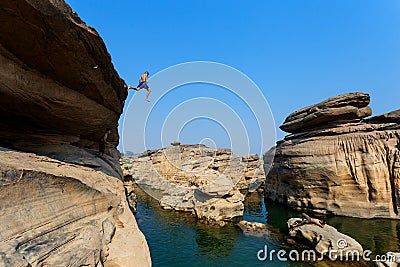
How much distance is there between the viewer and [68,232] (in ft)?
17.2

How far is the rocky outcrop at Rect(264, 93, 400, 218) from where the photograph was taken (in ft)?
Result: 73.4

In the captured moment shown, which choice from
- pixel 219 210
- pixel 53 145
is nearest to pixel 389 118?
pixel 219 210

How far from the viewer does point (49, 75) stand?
6891mm

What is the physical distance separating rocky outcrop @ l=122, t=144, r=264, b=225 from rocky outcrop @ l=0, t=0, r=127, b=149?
16.6m

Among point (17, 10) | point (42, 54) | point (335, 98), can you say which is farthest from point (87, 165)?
point (335, 98)

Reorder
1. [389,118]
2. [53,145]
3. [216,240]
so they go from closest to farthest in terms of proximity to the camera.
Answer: [53,145] < [216,240] < [389,118]

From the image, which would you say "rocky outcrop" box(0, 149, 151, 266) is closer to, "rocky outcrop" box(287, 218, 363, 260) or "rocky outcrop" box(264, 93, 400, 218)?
"rocky outcrop" box(287, 218, 363, 260)

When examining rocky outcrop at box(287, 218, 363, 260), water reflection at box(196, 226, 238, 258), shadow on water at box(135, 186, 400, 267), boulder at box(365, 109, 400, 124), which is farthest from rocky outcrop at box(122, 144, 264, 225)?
boulder at box(365, 109, 400, 124)

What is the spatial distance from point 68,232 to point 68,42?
15.1 ft

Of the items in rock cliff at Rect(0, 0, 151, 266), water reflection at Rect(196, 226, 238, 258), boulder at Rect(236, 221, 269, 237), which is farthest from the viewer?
boulder at Rect(236, 221, 269, 237)

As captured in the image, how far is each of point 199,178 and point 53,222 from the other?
83.2ft

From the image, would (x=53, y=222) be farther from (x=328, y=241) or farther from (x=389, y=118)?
(x=389, y=118)

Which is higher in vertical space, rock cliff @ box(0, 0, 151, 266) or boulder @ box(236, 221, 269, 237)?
rock cliff @ box(0, 0, 151, 266)

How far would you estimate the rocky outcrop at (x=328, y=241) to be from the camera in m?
13.5
